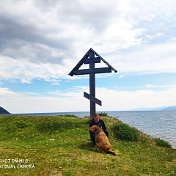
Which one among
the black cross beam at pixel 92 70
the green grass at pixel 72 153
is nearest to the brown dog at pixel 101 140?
the green grass at pixel 72 153

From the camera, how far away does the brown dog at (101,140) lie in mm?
18219

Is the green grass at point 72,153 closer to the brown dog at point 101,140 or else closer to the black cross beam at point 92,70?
the brown dog at point 101,140

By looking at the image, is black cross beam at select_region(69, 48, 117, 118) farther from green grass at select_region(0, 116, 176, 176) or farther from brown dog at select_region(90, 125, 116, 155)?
brown dog at select_region(90, 125, 116, 155)

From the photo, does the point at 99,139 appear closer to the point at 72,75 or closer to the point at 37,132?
the point at 37,132

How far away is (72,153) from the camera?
1686cm

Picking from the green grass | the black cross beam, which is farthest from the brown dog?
the black cross beam

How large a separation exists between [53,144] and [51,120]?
27.8ft

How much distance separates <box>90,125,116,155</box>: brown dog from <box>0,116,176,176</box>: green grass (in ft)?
1.55

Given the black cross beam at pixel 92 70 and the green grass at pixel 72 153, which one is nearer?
the green grass at pixel 72 153

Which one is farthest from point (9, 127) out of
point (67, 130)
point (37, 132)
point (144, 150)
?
point (144, 150)

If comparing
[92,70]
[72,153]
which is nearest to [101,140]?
[72,153]

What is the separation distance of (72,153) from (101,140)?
8.54ft

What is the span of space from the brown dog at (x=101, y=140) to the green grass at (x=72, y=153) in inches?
18.6

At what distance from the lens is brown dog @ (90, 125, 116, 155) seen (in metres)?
18.2
